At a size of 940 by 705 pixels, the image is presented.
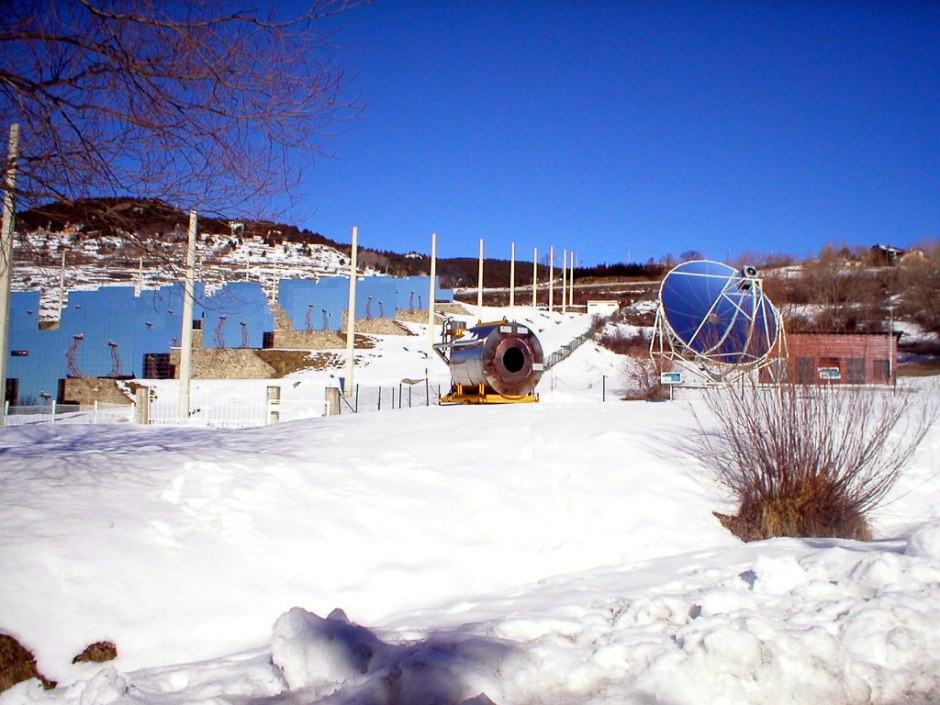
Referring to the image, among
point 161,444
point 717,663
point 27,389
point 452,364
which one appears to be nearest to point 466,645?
point 717,663

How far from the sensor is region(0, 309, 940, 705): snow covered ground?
4.57 metres

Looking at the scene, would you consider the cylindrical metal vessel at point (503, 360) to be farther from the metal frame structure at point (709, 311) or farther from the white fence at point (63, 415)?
the white fence at point (63, 415)

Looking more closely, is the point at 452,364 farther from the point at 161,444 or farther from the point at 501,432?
the point at 161,444

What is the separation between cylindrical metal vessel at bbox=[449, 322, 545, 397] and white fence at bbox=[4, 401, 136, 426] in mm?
8802

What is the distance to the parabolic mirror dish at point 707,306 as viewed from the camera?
76.4ft

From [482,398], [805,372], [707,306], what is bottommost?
[482,398]

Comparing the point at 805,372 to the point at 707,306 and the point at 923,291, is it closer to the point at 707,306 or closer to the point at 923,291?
the point at 707,306

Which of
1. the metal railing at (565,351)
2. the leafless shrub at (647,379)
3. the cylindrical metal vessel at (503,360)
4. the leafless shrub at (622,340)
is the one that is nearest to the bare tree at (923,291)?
the leafless shrub at (622,340)

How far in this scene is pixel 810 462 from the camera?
31.1ft

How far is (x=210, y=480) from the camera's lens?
369 inches

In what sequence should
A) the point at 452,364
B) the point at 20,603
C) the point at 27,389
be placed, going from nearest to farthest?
the point at 20,603 < the point at 452,364 < the point at 27,389

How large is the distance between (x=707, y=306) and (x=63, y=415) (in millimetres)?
19509

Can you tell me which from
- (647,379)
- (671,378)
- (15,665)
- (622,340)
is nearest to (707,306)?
(671,378)

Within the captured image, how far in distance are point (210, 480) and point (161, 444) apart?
2.54 m
